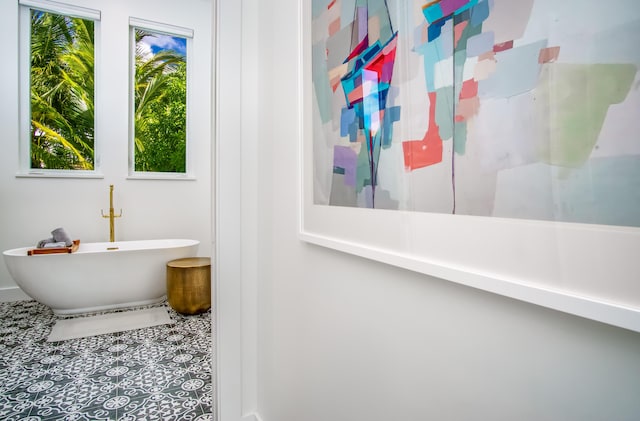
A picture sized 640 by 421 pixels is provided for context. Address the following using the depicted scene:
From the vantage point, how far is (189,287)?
9.41 feet

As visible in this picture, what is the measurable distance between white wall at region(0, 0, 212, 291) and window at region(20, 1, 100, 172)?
97 millimetres

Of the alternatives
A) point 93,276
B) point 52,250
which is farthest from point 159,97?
point 93,276

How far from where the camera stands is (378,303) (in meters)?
0.81

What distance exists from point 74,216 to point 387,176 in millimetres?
3605

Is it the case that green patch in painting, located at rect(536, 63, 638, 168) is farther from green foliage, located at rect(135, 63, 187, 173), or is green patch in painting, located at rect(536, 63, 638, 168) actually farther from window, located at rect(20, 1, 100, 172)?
window, located at rect(20, 1, 100, 172)

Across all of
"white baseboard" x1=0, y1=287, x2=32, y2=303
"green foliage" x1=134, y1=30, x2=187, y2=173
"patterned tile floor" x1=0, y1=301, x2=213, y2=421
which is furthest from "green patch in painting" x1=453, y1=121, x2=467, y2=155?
"white baseboard" x1=0, y1=287, x2=32, y2=303

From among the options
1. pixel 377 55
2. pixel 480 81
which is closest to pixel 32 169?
pixel 377 55

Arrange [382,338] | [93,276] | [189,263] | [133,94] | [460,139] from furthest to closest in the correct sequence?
[133,94] < [189,263] < [93,276] < [382,338] < [460,139]

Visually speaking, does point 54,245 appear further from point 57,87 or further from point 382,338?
point 382,338

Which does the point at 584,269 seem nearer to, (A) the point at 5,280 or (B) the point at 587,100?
(B) the point at 587,100

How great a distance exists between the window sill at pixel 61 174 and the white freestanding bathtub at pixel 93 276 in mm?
663

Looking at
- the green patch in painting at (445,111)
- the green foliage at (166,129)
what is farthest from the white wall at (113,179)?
the green patch in painting at (445,111)

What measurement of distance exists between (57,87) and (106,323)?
231 cm

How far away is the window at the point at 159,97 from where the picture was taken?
145 inches
